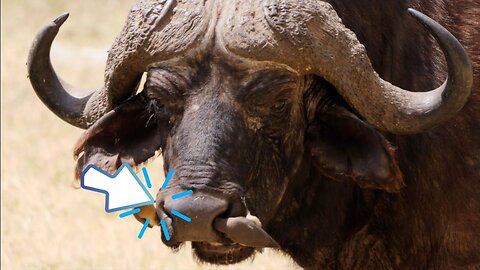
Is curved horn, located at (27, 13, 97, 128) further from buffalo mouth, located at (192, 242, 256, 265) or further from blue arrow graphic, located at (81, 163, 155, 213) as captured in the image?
buffalo mouth, located at (192, 242, 256, 265)

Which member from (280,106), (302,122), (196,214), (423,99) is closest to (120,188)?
(196,214)

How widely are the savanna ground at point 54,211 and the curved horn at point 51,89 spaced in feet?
1.46

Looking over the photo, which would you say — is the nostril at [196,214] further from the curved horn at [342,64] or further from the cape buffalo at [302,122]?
the curved horn at [342,64]

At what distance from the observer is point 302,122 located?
7.61 meters

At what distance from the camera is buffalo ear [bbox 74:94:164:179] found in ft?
Answer: 25.8

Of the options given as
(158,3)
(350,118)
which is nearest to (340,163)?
(350,118)

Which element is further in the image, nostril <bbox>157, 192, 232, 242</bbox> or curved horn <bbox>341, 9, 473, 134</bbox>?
curved horn <bbox>341, 9, 473, 134</bbox>

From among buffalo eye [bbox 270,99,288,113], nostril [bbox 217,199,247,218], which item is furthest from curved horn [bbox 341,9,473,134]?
nostril [bbox 217,199,247,218]

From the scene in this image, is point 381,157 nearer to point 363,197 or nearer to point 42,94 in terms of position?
point 363,197

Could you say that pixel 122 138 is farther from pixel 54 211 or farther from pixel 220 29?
pixel 54 211

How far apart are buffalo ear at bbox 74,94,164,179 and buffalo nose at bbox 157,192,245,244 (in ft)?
3.15

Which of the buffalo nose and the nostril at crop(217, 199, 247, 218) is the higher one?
the buffalo nose

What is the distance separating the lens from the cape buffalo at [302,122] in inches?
280

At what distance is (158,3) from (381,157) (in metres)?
1.52
